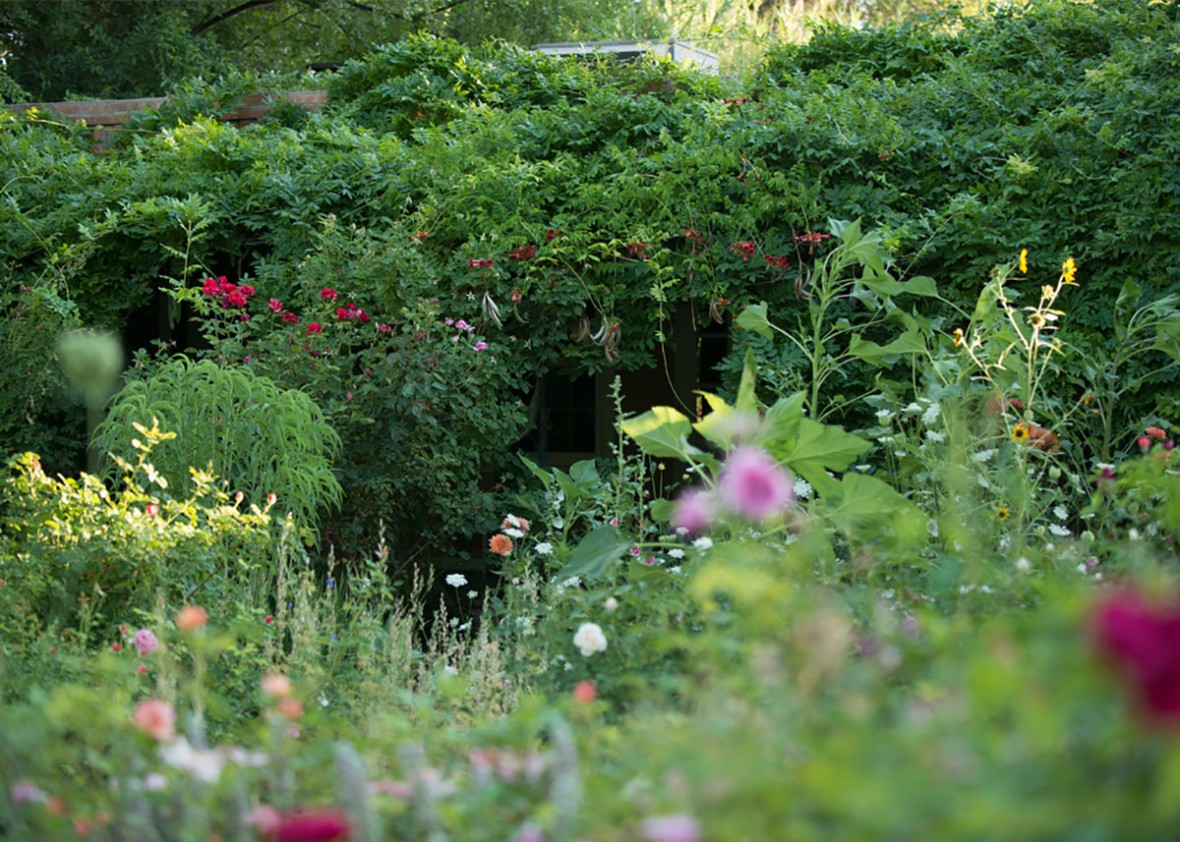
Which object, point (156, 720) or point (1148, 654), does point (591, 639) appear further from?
point (1148, 654)

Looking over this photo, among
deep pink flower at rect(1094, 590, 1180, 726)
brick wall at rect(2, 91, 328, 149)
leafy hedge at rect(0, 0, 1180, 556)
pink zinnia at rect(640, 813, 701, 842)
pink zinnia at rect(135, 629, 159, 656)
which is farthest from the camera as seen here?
brick wall at rect(2, 91, 328, 149)

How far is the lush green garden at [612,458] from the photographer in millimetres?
1283

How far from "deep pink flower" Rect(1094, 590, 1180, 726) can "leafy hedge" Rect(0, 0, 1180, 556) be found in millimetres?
4195

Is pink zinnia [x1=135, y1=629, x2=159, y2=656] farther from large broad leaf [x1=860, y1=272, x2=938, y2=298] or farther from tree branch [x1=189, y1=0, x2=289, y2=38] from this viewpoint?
tree branch [x1=189, y1=0, x2=289, y2=38]

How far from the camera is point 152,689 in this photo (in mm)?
2820

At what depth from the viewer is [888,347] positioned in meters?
4.48

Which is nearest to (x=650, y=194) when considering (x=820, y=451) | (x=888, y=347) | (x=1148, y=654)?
(x=888, y=347)

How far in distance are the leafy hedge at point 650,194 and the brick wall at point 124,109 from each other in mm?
726

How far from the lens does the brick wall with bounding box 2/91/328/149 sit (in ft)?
24.3

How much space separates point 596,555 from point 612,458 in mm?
2756

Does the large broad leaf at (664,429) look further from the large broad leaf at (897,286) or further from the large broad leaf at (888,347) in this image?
the large broad leaf at (897,286)

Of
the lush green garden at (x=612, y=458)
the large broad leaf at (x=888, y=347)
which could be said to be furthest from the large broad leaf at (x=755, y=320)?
the large broad leaf at (x=888, y=347)

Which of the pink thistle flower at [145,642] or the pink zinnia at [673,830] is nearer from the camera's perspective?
the pink zinnia at [673,830]

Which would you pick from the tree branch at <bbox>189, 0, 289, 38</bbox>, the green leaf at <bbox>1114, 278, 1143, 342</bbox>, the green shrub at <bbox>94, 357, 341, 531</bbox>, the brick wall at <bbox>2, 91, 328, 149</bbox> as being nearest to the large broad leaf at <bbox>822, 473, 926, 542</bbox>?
the green shrub at <bbox>94, 357, 341, 531</bbox>
